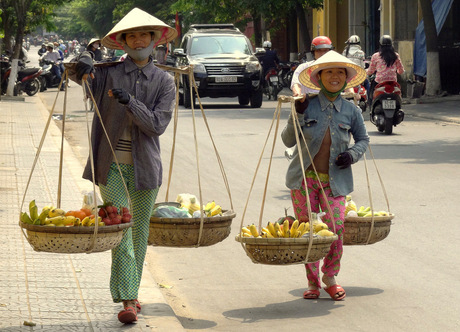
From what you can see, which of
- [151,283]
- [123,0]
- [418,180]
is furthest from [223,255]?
[123,0]

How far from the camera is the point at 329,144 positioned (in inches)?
242

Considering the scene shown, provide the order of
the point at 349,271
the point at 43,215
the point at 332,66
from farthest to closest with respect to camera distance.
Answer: the point at 349,271 < the point at 332,66 < the point at 43,215

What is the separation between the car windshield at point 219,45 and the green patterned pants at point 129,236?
66.9 feet

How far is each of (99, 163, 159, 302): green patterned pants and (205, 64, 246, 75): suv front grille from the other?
19334 millimetres

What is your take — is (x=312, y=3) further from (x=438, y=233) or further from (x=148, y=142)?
(x=148, y=142)

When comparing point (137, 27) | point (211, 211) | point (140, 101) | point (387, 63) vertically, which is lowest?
point (211, 211)

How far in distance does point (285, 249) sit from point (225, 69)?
1954cm

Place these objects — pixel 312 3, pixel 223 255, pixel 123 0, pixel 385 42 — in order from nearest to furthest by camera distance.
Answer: pixel 223 255, pixel 385 42, pixel 312 3, pixel 123 0

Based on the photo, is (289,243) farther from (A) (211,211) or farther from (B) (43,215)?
(B) (43,215)

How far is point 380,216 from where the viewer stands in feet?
21.2

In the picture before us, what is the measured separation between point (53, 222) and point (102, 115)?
2.31 feet

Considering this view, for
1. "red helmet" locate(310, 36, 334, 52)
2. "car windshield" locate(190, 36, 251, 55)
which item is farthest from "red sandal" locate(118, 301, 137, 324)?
"car windshield" locate(190, 36, 251, 55)

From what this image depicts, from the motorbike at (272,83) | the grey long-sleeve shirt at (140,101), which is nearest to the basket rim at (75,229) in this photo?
the grey long-sleeve shirt at (140,101)

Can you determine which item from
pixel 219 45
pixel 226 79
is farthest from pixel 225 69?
pixel 219 45
